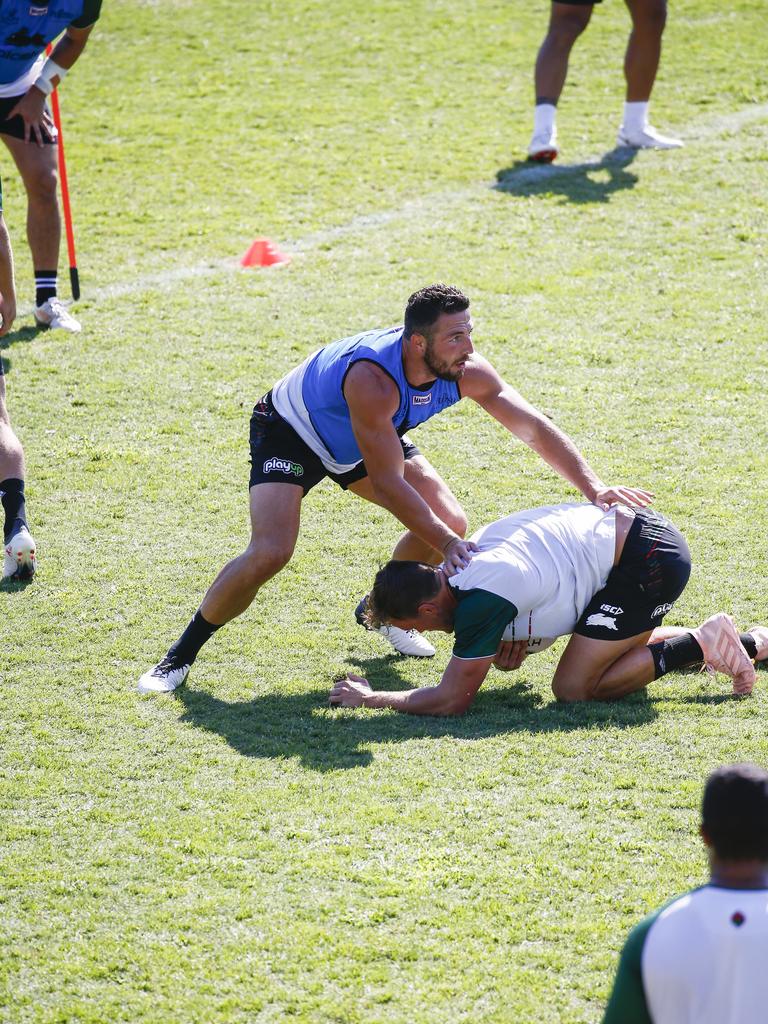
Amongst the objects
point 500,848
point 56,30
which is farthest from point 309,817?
point 56,30

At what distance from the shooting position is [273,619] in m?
5.75

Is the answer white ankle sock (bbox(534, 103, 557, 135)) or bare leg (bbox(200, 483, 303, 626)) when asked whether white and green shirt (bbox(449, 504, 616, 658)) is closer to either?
bare leg (bbox(200, 483, 303, 626))

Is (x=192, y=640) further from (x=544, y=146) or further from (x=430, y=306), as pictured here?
(x=544, y=146)

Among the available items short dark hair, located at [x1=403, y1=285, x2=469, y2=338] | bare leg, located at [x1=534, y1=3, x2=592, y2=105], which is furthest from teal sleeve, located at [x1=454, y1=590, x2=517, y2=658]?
bare leg, located at [x1=534, y1=3, x2=592, y2=105]

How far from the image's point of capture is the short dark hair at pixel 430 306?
192 inches

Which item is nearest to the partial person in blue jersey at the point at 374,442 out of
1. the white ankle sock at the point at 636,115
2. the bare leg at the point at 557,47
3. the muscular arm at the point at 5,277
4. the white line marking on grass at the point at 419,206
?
the muscular arm at the point at 5,277

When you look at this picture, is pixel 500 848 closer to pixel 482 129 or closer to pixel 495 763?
pixel 495 763

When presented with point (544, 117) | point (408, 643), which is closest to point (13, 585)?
point (408, 643)

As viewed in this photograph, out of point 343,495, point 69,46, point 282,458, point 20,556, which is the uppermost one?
point 69,46

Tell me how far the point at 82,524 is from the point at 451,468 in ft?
6.54

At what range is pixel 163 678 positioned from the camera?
5.11 m

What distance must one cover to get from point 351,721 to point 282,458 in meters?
1.12

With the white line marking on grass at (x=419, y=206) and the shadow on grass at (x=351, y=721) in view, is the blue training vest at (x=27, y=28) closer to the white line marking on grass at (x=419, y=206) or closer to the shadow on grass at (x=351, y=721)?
the white line marking on grass at (x=419, y=206)

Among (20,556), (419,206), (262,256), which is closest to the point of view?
(20,556)
